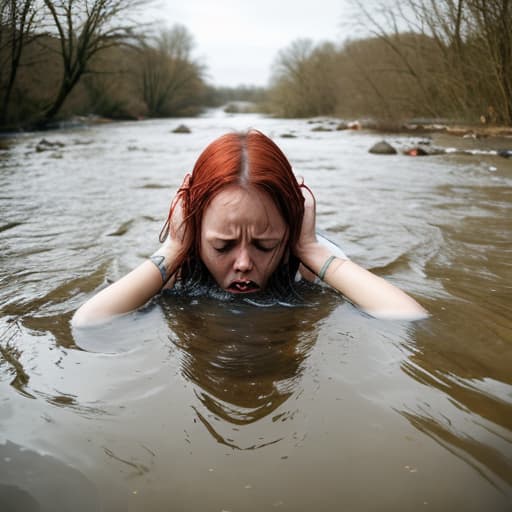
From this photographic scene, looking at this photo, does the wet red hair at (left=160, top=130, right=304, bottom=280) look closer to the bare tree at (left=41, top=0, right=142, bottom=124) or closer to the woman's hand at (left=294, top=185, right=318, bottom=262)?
the woman's hand at (left=294, top=185, right=318, bottom=262)

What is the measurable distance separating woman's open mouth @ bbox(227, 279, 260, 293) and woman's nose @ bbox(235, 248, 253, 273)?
98 mm

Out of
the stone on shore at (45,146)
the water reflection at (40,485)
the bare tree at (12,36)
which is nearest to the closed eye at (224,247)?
the water reflection at (40,485)

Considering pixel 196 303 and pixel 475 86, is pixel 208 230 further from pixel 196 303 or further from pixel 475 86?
pixel 475 86

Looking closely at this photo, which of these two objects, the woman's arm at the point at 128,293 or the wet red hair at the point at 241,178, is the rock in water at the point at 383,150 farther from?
the woman's arm at the point at 128,293

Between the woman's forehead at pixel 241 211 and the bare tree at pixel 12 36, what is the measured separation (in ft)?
49.6

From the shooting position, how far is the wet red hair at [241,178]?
2020mm

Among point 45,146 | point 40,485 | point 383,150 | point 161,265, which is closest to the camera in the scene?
point 40,485

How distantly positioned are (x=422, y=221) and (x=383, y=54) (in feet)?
47.2

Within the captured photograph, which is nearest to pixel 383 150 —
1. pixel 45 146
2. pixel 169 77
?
pixel 45 146

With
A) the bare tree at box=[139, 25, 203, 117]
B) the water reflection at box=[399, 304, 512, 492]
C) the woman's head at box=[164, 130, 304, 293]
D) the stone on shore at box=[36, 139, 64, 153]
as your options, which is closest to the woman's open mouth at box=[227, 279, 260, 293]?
the woman's head at box=[164, 130, 304, 293]

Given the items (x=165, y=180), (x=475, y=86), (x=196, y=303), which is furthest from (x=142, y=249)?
(x=475, y=86)

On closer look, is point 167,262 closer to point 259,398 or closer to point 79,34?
point 259,398

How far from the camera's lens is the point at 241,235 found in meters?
1.97

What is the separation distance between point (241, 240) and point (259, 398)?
0.79 m
